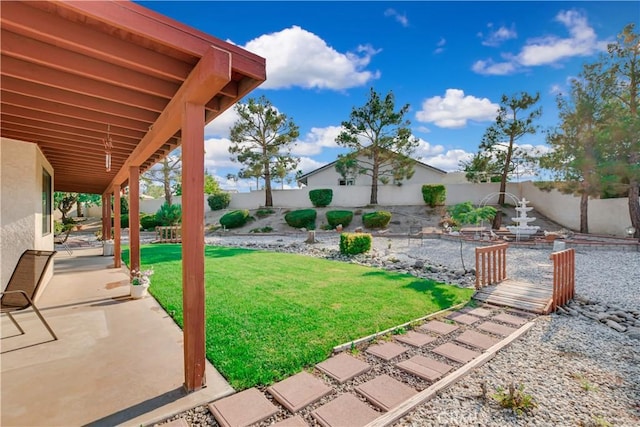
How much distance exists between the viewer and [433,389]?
2576 millimetres

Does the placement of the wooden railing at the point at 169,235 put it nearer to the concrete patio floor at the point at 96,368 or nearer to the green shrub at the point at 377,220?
the concrete patio floor at the point at 96,368

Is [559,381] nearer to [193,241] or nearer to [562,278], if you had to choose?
[562,278]

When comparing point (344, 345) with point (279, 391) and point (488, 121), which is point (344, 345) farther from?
point (488, 121)

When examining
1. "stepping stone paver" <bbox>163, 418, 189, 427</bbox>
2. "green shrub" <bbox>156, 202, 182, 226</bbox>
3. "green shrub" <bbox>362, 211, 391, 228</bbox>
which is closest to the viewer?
"stepping stone paver" <bbox>163, 418, 189, 427</bbox>

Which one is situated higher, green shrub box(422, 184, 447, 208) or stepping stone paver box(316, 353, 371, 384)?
green shrub box(422, 184, 447, 208)

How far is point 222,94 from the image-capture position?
2.89 metres

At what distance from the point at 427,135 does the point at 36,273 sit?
842 inches

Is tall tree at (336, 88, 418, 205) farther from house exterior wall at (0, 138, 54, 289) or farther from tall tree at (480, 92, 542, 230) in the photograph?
house exterior wall at (0, 138, 54, 289)

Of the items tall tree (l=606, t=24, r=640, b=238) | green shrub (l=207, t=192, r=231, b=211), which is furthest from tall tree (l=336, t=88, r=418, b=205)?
green shrub (l=207, t=192, r=231, b=211)

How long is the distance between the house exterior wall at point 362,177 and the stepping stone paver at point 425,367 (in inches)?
886

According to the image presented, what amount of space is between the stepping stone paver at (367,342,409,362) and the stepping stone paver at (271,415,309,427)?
48.5 inches

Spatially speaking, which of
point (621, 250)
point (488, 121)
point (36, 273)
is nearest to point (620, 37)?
point (488, 121)

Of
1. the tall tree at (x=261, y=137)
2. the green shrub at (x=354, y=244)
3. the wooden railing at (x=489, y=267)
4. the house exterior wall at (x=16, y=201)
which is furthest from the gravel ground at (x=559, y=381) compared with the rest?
the tall tree at (x=261, y=137)

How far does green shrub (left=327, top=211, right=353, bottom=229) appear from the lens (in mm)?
18062
